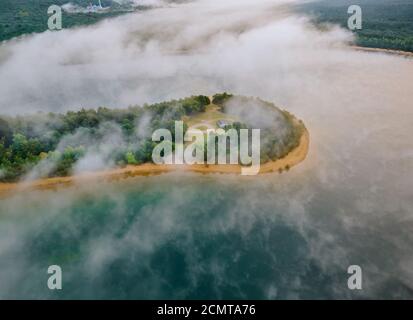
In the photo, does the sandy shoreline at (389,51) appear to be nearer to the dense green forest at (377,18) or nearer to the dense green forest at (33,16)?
the dense green forest at (377,18)

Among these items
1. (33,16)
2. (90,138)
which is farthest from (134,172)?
(33,16)

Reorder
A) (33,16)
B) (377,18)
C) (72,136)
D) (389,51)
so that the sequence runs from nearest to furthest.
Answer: (72,136) → (389,51) → (33,16) → (377,18)

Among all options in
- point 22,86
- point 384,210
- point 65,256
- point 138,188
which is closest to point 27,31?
point 22,86

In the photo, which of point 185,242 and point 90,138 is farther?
point 90,138

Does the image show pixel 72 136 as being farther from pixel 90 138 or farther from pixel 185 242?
pixel 185 242

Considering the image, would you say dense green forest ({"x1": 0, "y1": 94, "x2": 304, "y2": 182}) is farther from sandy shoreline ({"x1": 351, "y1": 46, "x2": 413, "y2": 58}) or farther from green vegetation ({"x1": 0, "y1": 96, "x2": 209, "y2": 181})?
sandy shoreline ({"x1": 351, "y1": 46, "x2": 413, "y2": 58})

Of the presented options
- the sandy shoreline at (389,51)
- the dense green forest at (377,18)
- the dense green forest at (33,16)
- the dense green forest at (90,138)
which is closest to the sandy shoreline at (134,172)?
the dense green forest at (90,138)
